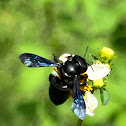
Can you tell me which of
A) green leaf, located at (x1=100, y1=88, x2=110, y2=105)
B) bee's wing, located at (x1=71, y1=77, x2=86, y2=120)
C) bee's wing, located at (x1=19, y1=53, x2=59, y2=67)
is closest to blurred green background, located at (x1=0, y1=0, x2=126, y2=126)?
green leaf, located at (x1=100, y1=88, x2=110, y2=105)

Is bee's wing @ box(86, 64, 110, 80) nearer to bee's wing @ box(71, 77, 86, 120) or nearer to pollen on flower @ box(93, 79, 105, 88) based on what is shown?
pollen on flower @ box(93, 79, 105, 88)

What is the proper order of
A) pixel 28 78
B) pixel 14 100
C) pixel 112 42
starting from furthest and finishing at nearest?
pixel 112 42 → pixel 14 100 → pixel 28 78

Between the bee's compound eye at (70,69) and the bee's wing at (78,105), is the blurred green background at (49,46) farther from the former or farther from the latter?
the bee's wing at (78,105)

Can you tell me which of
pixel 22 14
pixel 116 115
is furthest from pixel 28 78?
pixel 22 14

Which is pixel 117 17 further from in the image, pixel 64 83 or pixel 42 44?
pixel 64 83

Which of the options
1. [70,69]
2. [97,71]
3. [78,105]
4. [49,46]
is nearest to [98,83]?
[97,71]
